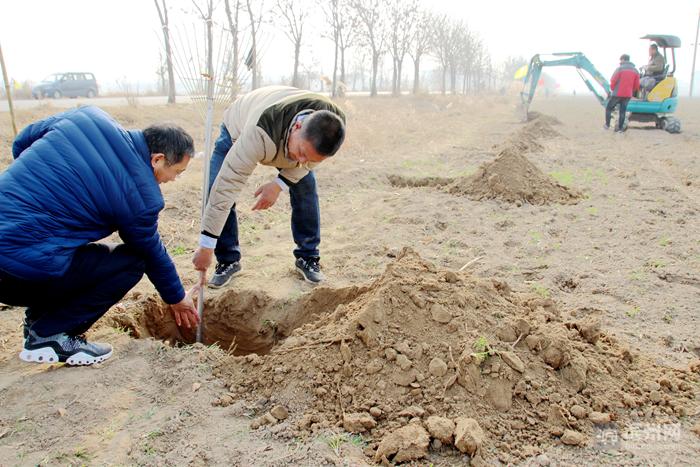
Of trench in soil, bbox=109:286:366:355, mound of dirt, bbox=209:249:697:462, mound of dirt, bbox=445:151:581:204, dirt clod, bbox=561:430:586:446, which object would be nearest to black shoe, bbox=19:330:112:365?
mound of dirt, bbox=209:249:697:462

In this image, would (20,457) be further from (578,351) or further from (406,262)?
(578,351)

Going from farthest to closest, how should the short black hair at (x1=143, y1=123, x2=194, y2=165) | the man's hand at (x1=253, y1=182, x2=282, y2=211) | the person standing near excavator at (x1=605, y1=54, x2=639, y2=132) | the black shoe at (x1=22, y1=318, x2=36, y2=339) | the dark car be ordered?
the dark car, the person standing near excavator at (x1=605, y1=54, x2=639, y2=132), the man's hand at (x1=253, y1=182, x2=282, y2=211), the black shoe at (x1=22, y1=318, x2=36, y2=339), the short black hair at (x1=143, y1=123, x2=194, y2=165)

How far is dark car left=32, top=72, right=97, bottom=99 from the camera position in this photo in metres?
20.7

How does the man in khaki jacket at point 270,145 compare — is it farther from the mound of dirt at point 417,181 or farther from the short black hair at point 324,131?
the mound of dirt at point 417,181

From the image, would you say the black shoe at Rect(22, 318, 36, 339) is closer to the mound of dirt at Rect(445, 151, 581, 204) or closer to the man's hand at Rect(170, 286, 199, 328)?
the man's hand at Rect(170, 286, 199, 328)

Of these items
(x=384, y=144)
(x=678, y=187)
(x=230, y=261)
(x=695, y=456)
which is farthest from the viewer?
(x=384, y=144)

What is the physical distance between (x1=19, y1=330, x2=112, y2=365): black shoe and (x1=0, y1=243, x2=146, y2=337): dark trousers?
3cm

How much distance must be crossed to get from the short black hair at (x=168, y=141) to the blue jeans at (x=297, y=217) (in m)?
1.07

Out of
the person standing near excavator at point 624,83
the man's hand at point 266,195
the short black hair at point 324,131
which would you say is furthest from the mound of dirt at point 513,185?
the person standing near excavator at point 624,83

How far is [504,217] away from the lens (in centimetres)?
567

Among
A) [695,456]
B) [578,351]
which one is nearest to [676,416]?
[695,456]

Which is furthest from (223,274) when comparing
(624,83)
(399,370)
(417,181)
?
(624,83)

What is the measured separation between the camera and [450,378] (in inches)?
90.4

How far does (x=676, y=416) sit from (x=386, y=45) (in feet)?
103
